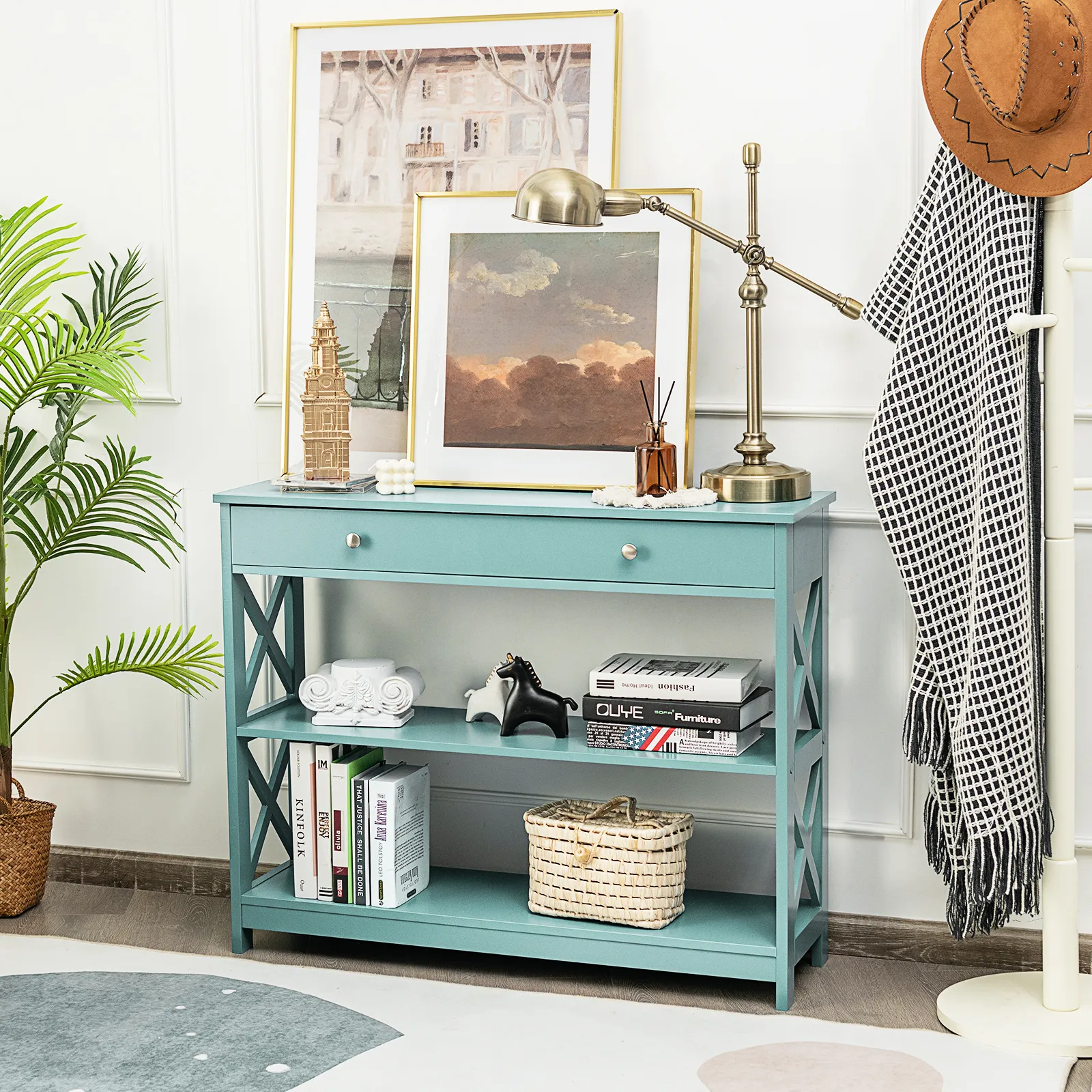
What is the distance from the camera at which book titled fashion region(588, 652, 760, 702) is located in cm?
254

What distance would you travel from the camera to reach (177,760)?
10.6 ft

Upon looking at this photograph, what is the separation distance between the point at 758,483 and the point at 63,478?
1.45 m

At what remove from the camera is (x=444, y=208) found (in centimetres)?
280

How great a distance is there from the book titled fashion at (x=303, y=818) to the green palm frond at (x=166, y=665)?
0.94ft

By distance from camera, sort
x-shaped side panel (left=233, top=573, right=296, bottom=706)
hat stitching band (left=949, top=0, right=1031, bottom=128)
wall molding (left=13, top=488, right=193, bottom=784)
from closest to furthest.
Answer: hat stitching band (left=949, top=0, right=1031, bottom=128)
x-shaped side panel (left=233, top=573, right=296, bottom=706)
wall molding (left=13, top=488, right=193, bottom=784)

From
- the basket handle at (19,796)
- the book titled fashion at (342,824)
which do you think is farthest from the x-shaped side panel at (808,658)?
the basket handle at (19,796)

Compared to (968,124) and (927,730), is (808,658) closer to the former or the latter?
(927,730)

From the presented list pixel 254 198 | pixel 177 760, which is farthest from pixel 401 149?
pixel 177 760

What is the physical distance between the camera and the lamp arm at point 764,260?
2.48 meters

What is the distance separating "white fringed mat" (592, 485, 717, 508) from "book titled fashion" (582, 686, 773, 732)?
375 mm

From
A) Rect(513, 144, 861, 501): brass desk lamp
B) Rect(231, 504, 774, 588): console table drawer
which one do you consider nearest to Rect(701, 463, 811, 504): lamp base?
Rect(513, 144, 861, 501): brass desk lamp

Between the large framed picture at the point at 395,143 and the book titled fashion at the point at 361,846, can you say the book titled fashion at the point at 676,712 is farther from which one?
the large framed picture at the point at 395,143

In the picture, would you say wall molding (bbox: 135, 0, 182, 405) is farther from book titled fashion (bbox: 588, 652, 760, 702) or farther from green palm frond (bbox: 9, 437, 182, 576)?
book titled fashion (bbox: 588, 652, 760, 702)

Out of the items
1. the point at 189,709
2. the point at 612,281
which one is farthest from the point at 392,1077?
the point at 612,281
